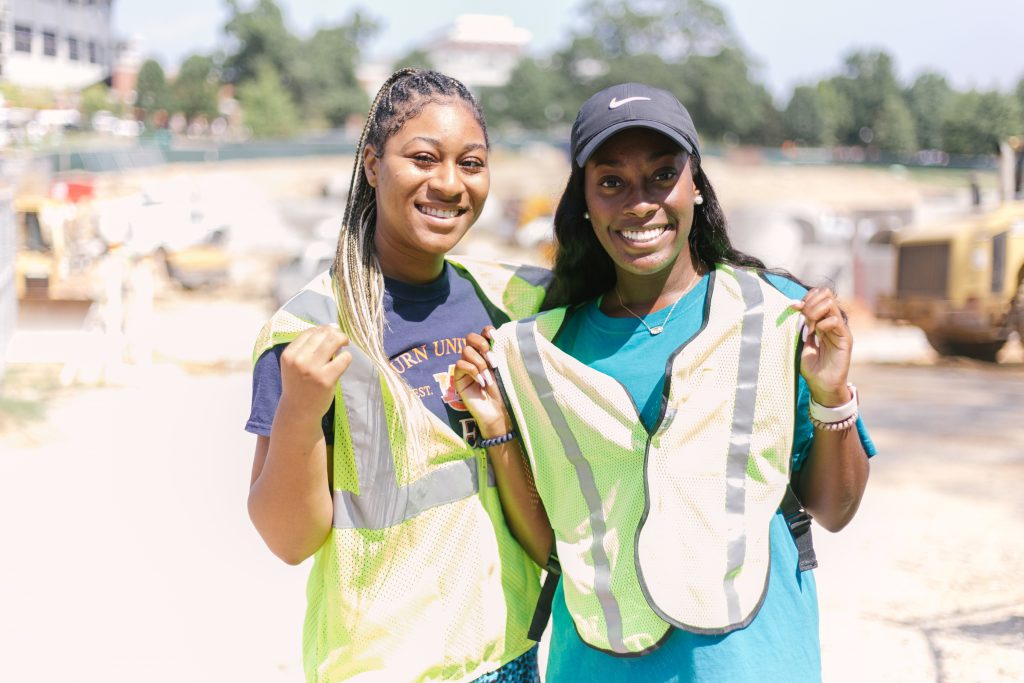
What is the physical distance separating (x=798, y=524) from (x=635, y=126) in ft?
2.80

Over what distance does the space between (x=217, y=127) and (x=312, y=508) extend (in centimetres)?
5493

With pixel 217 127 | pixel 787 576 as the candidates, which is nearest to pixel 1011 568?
pixel 787 576

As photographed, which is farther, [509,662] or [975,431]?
[975,431]

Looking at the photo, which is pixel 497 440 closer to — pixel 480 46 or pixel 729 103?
pixel 729 103

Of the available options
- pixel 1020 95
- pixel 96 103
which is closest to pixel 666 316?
pixel 1020 95

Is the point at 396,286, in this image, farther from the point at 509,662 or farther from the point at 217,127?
the point at 217,127

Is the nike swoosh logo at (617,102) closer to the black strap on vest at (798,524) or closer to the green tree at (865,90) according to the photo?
the black strap on vest at (798,524)

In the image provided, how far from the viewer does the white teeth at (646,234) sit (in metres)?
2.05

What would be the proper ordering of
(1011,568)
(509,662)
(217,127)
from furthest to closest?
(217,127)
(1011,568)
(509,662)

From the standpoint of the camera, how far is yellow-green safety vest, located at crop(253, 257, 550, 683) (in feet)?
6.48

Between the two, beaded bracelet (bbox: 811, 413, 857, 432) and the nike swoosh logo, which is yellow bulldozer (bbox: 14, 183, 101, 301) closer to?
the nike swoosh logo

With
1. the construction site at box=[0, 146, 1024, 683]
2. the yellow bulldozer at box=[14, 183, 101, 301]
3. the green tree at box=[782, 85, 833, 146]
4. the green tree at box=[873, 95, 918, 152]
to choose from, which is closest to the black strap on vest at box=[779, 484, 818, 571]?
the construction site at box=[0, 146, 1024, 683]

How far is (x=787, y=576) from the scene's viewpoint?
6.42 ft

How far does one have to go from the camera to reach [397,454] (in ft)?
6.58
